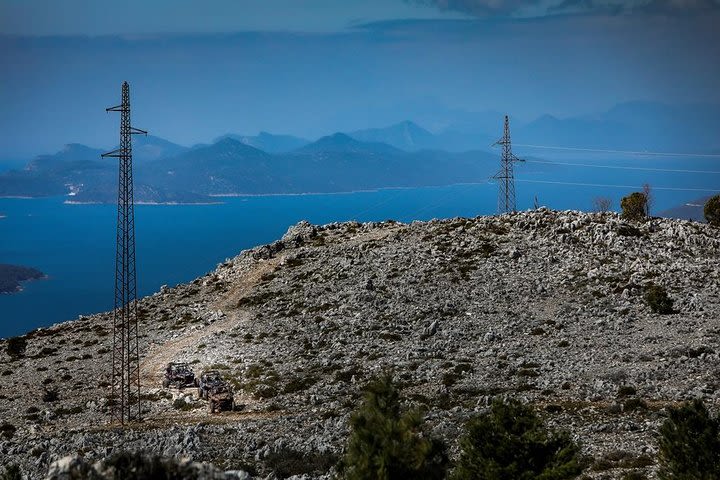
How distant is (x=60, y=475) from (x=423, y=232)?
207 ft

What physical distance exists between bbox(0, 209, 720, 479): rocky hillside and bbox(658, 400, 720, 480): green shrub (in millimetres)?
5874

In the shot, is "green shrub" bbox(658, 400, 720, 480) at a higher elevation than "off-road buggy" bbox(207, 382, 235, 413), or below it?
higher

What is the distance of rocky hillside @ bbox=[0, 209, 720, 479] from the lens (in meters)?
34.9

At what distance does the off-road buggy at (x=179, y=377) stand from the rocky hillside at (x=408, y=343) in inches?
38.8

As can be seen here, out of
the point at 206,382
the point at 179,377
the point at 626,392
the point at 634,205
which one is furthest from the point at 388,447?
the point at 634,205

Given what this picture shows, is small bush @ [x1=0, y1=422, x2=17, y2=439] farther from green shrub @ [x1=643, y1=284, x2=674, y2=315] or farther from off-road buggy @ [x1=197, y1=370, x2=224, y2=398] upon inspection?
green shrub @ [x1=643, y1=284, x2=674, y2=315]

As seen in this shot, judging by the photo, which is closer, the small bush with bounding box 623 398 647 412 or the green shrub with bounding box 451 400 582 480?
the green shrub with bounding box 451 400 582 480

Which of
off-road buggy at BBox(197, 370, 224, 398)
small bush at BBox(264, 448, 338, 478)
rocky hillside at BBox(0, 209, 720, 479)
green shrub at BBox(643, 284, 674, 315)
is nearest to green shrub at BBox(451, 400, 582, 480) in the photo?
rocky hillside at BBox(0, 209, 720, 479)

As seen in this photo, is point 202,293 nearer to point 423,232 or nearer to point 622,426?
point 423,232

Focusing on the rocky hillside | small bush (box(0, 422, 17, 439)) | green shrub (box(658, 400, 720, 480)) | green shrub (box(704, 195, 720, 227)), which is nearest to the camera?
green shrub (box(658, 400, 720, 480))

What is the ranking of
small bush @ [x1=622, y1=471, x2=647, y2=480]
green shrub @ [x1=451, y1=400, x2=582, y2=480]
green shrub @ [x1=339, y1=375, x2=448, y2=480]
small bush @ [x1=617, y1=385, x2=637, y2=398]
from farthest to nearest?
1. small bush @ [x1=617, y1=385, x2=637, y2=398]
2. small bush @ [x1=622, y1=471, x2=647, y2=480]
3. green shrub @ [x1=451, y1=400, x2=582, y2=480]
4. green shrub @ [x1=339, y1=375, x2=448, y2=480]

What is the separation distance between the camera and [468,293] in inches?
2356

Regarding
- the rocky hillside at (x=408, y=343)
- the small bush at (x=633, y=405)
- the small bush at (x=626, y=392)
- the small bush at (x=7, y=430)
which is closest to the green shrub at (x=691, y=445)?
the rocky hillside at (x=408, y=343)

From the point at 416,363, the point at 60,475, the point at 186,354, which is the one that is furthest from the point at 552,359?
the point at 60,475
